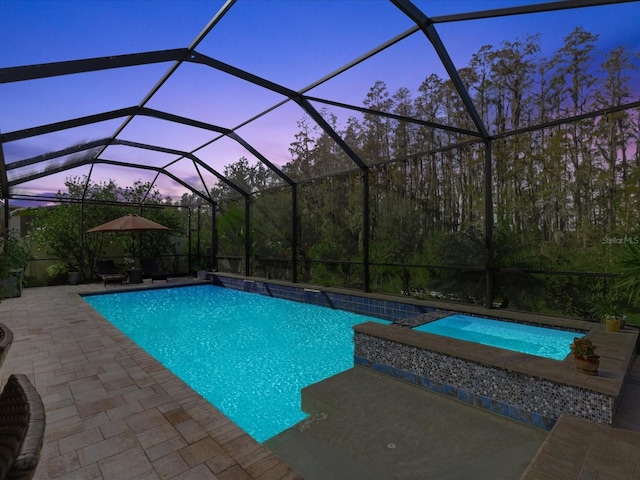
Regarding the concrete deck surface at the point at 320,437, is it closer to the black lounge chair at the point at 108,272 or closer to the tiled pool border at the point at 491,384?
the tiled pool border at the point at 491,384

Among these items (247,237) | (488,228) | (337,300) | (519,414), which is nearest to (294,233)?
(247,237)

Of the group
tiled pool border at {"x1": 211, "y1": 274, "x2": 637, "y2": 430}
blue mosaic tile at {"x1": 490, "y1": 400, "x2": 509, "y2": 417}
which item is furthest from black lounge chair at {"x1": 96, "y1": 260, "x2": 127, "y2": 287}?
blue mosaic tile at {"x1": 490, "y1": 400, "x2": 509, "y2": 417}

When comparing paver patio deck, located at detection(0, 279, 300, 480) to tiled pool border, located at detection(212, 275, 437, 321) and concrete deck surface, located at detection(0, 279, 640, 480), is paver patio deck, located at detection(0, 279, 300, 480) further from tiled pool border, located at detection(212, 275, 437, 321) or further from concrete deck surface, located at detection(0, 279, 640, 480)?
tiled pool border, located at detection(212, 275, 437, 321)

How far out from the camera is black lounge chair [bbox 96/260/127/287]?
11.0 m

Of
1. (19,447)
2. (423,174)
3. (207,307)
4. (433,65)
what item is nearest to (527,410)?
(19,447)

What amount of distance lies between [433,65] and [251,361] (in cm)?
525

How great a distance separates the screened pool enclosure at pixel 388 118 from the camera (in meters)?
4.12

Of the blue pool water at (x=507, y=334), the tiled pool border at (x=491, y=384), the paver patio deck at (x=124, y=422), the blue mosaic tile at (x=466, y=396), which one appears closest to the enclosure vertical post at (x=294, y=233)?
the blue pool water at (x=507, y=334)

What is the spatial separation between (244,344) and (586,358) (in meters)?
4.89

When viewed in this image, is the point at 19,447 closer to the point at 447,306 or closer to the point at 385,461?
the point at 385,461

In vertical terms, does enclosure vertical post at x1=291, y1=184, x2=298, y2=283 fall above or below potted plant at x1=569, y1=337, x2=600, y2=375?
above

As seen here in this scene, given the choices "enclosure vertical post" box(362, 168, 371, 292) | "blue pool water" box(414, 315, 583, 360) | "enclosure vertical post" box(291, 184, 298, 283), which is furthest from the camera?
"enclosure vertical post" box(291, 184, 298, 283)

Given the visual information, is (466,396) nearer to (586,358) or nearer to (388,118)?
(586,358)

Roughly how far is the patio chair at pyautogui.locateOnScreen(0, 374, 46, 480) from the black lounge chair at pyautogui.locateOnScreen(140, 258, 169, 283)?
11.0 meters
